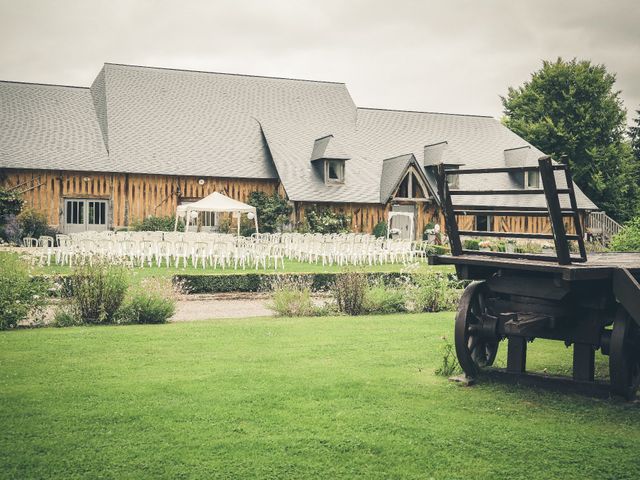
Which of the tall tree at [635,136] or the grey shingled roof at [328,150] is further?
the tall tree at [635,136]

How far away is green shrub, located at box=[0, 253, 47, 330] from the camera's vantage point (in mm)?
10789

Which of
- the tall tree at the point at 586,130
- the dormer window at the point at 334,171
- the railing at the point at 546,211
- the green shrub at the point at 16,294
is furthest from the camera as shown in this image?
the tall tree at the point at 586,130

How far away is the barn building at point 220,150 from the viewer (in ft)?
98.7

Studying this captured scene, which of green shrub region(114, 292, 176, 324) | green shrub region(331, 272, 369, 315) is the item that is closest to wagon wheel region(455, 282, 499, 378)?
green shrub region(331, 272, 369, 315)

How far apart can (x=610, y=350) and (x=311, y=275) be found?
11.3 m

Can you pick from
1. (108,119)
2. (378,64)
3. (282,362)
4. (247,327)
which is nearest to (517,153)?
(378,64)

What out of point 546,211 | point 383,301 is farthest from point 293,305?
point 546,211

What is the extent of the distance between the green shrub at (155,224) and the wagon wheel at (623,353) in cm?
2506

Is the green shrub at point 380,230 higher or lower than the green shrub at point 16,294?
higher

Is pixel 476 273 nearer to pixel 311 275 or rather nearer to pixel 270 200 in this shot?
pixel 311 275

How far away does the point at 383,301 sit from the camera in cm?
1305

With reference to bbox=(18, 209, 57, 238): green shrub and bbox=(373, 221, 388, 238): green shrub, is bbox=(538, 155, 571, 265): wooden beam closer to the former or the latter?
bbox=(18, 209, 57, 238): green shrub

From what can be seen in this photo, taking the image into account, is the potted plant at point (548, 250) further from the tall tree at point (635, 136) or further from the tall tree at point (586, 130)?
the tall tree at point (635, 136)

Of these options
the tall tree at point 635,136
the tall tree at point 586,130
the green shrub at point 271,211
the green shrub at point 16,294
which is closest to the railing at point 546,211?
the green shrub at point 16,294
